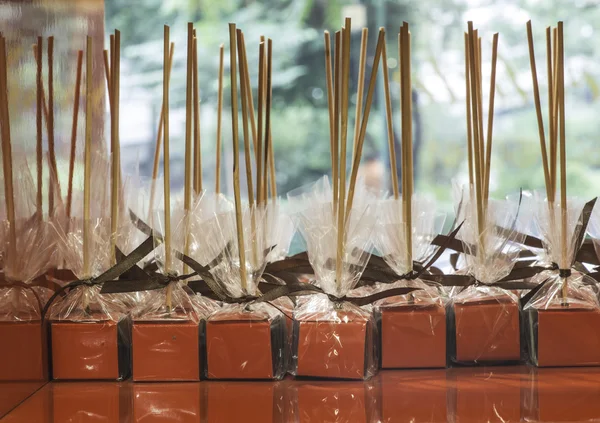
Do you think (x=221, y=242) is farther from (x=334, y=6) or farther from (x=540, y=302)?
Answer: (x=334, y=6)

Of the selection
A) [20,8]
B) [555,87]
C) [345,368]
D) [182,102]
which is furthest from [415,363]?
[182,102]

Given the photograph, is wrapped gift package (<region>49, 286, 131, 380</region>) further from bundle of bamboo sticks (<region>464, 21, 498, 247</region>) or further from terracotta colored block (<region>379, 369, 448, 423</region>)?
bundle of bamboo sticks (<region>464, 21, 498, 247</region>)

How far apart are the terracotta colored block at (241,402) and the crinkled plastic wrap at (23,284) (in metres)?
0.23

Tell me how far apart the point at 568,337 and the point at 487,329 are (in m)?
0.11

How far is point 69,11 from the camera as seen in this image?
3.93ft

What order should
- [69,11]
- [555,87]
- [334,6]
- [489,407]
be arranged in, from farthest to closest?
1. [334,6]
2. [69,11]
3. [555,87]
4. [489,407]

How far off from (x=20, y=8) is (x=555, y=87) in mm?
763

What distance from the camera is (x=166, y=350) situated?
0.99 m

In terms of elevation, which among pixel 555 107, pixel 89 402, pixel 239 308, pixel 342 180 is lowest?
pixel 89 402

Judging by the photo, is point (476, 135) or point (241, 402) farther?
point (476, 135)

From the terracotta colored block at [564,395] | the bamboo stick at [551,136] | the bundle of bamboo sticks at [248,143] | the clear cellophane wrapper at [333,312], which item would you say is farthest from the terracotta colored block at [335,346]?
the bamboo stick at [551,136]

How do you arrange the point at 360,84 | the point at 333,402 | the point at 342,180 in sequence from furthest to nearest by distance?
the point at 360,84
the point at 342,180
the point at 333,402

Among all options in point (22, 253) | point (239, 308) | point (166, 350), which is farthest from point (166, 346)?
point (22, 253)

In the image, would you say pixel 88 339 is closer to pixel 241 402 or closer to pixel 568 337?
pixel 241 402
